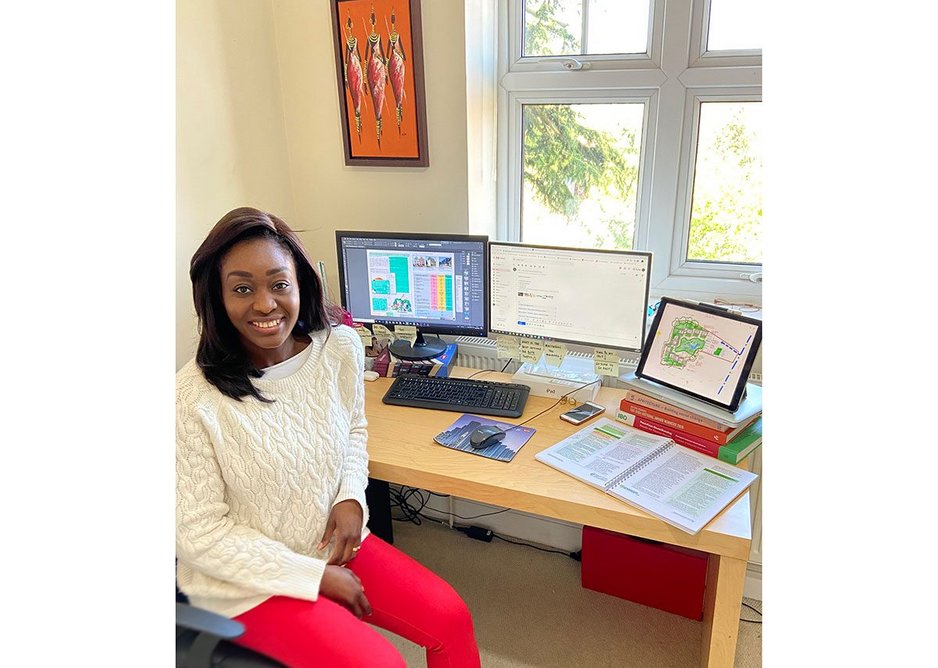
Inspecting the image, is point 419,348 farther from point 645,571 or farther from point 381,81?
point 645,571

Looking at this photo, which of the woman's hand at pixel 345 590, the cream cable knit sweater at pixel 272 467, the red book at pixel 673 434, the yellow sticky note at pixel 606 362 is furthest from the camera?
the yellow sticky note at pixel 606 362

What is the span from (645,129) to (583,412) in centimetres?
87

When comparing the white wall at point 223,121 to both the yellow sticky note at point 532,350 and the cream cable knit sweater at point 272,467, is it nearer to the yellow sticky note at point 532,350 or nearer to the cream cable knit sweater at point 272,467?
the cream cable knit sweater at point 272,467

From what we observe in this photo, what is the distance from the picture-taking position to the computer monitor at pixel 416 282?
1788mm

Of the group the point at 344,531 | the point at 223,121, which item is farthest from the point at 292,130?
the point at 344,531

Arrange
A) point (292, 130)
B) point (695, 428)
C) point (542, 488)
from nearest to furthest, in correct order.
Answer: point (542, 488)
point (695, 428)
point (292, 130)

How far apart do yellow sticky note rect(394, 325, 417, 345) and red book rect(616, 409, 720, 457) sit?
26.1 inches

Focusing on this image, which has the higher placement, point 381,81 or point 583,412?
point 381,81

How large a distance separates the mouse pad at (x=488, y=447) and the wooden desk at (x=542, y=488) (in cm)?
2

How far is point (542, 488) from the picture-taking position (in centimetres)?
134

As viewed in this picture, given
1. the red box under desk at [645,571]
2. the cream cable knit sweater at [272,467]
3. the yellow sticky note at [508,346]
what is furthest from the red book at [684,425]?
the cream cable knit sweater at [272,467]
